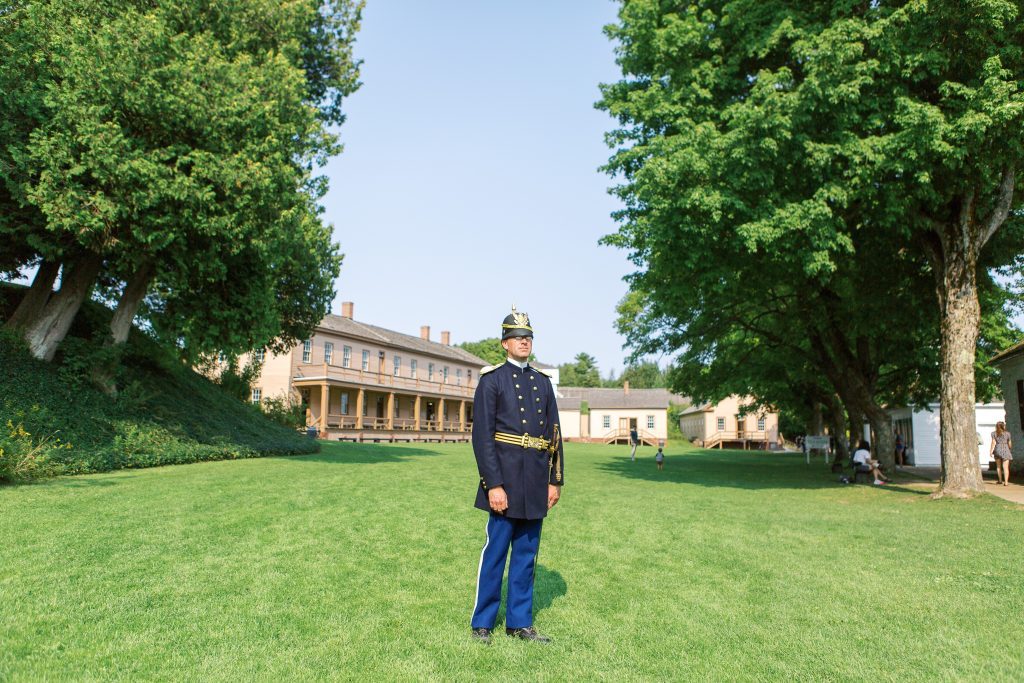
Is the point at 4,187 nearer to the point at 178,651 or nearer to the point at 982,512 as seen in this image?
the point at 178,651

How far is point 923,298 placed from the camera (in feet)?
63.5

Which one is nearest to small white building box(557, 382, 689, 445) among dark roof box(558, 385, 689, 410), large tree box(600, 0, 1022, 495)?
dark roof box(558, 385, 689, 410)

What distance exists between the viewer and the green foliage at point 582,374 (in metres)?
140

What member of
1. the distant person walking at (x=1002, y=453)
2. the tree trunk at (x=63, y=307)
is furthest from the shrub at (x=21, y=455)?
the distant person walking at (x=1002, y=453)

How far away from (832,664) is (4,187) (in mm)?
19893

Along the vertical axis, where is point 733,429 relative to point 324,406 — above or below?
below

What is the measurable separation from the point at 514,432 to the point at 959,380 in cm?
1360

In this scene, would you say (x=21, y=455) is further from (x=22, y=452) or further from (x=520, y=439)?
(x=520, y=439)

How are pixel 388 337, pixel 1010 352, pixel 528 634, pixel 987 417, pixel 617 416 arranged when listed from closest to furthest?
pixel 528 634 < pixel 1010 352 < pixel 987 417 < pixel 388 337 < pixel 617 416

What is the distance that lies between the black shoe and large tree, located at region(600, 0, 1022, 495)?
11.3 metres

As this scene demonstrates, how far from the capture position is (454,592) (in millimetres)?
6094

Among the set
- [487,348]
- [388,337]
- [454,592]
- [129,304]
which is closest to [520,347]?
[454,592]

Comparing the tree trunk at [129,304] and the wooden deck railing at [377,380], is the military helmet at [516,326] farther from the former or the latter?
the wooden deck railing at [377,380]

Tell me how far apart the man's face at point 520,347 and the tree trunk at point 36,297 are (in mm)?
18399
